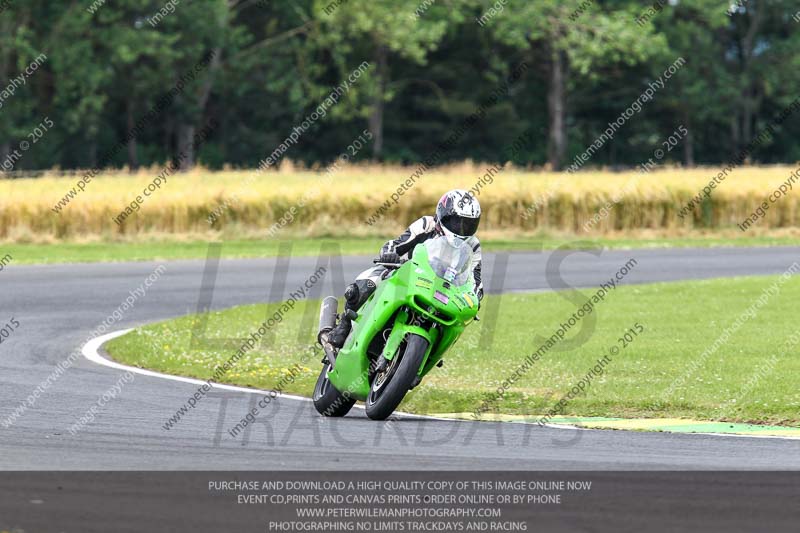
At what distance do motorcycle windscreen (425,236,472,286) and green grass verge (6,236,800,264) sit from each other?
17960 mm

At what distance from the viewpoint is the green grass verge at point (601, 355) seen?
A: 1245 cm

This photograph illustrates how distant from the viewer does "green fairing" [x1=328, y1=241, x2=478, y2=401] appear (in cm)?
1066

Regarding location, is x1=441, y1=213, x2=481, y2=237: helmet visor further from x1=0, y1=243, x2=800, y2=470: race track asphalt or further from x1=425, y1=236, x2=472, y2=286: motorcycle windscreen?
x1=0, y1=243, x2=800, y2=470: race track asphalt

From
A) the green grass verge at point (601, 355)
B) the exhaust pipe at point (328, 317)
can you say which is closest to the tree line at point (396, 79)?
the green grass verge at point (601, 355)

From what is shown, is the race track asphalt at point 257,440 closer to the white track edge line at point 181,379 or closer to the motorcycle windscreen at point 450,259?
the white track edge line at point 181,379

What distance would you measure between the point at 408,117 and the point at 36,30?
734 inches

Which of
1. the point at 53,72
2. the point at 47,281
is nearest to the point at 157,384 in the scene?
the point at 47,281

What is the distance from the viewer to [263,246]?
31328 millimetres

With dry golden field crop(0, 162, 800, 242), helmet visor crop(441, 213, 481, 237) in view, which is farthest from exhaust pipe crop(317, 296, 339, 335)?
dry golden field crop(0, 162, 800, 242)

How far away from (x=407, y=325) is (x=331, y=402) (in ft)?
3.98
